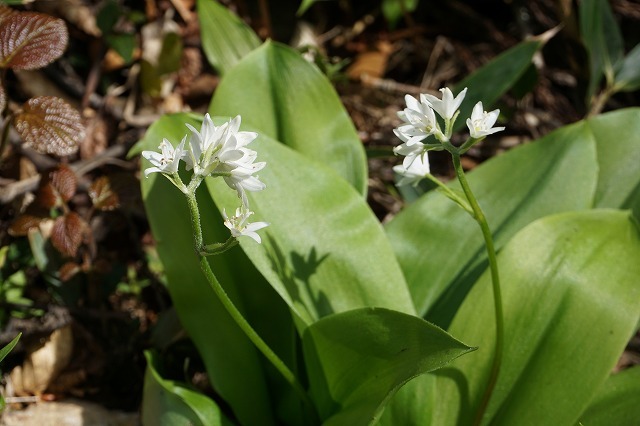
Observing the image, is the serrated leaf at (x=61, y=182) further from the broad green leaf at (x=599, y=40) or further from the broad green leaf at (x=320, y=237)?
the broad green leaf at (x=599, y=40)

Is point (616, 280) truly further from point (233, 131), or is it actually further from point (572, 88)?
point (572, 88)

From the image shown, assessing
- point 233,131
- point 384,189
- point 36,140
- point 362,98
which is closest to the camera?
point 233,131

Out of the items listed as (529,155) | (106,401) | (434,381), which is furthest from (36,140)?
(529,155)

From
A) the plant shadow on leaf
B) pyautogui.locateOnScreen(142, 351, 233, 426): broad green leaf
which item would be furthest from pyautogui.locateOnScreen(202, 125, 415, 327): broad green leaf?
pyautogui.locateOnScreen(142, 351, 233, 426): broad green leaf

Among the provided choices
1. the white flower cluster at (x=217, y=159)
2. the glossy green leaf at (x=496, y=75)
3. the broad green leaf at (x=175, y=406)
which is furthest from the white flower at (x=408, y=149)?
the glossy green leaf at (x=496, y=75)

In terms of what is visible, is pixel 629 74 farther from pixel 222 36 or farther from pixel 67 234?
pixel 67 234

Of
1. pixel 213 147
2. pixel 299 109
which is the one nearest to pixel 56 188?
pixel 299 109

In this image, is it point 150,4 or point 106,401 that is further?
point 150,4
